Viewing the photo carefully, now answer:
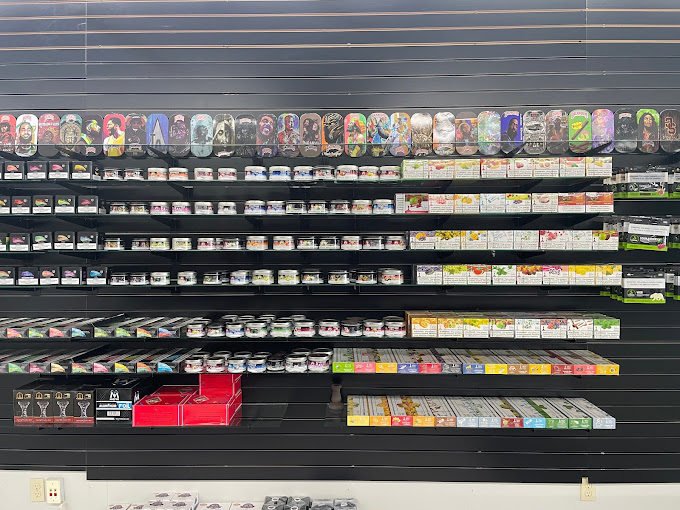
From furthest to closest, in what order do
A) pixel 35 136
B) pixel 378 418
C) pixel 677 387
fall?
pixel 677 387 → pixel 35 136 → pixel 378 418

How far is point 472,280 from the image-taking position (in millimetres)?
2461

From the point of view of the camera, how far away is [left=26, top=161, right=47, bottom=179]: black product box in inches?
97.1

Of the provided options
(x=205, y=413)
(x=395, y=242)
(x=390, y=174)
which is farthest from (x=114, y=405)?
(x=390, y=174)

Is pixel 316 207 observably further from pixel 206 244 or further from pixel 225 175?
pixel 206 244

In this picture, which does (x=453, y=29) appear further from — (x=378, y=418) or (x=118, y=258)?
(x=118, y=258)

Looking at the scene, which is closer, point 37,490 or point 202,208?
point 202,208

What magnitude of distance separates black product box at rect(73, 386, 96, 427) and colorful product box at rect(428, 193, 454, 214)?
2.36 m

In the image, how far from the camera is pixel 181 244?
247 cm

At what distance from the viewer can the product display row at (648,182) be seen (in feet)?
8.28

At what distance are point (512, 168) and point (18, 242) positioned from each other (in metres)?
3.02

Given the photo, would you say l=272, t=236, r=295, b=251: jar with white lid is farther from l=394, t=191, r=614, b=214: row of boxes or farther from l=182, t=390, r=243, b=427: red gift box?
l=182, t=390, r=243, b=427: red gift box

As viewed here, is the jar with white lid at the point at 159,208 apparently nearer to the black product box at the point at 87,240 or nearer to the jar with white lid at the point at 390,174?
the black product box at the point at 87,240

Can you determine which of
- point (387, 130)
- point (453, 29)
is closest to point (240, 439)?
point (387, 130)

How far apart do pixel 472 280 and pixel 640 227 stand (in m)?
1.09
